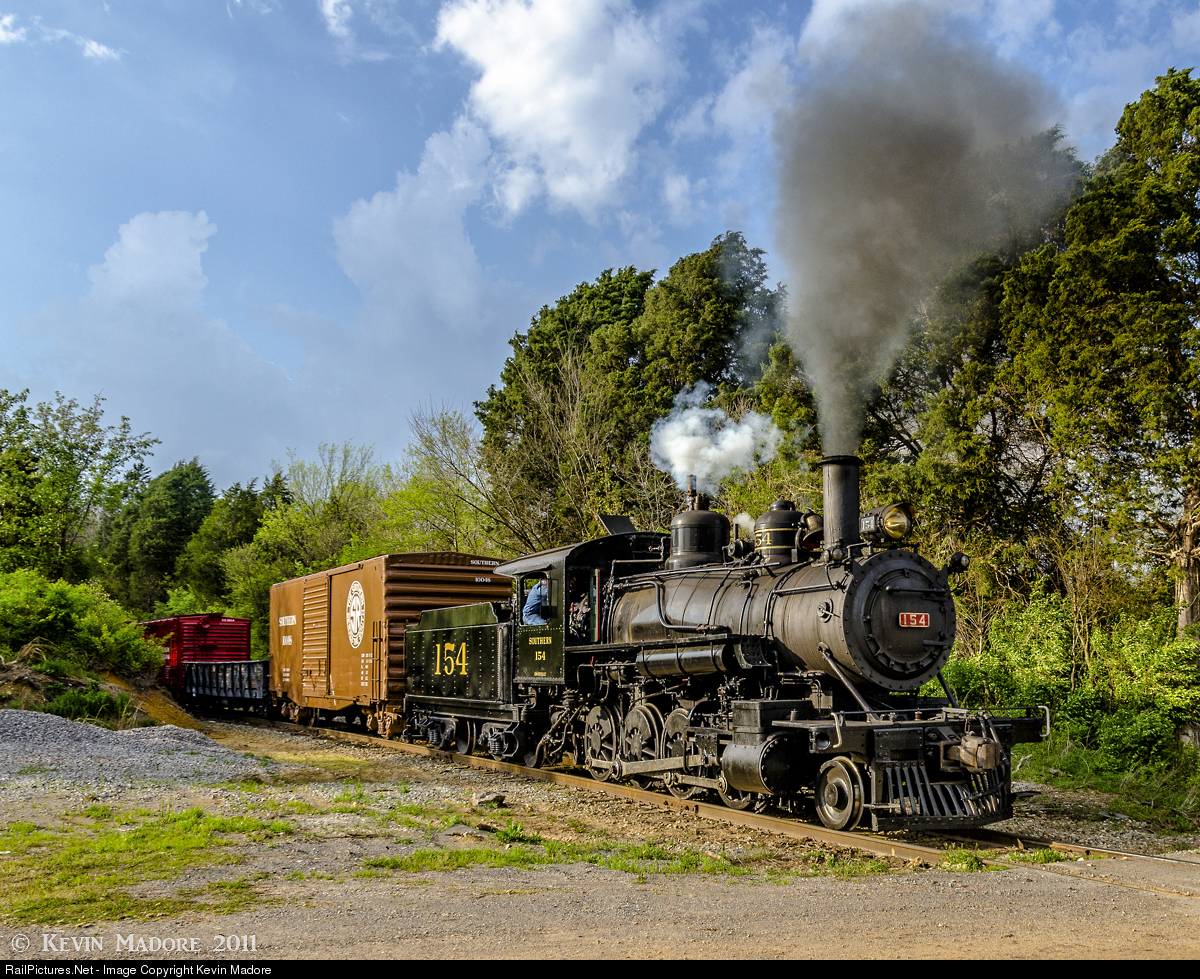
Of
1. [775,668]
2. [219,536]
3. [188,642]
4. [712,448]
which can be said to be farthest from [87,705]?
[219,536]

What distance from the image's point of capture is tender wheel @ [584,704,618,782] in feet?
33.0

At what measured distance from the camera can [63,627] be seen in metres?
16.9

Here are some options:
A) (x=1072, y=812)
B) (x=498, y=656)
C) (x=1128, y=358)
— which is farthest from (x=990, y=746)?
(x=1128, y=358)

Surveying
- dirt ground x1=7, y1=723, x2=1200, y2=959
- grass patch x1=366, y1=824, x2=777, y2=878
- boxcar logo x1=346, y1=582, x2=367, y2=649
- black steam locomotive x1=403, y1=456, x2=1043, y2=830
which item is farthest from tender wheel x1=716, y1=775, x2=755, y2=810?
boxcar logo x1=346, y1=582, x2=367, y2=649

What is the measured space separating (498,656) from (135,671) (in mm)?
10653

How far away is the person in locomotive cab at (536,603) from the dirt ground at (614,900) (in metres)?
3.09

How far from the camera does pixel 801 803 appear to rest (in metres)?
8.20

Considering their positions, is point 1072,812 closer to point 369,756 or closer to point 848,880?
point 848,880

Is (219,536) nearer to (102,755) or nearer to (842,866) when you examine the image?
(102,755)

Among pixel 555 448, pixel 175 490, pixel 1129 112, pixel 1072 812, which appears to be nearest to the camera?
pixel 1072 812

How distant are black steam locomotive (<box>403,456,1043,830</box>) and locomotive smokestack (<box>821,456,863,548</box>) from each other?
0.01 m

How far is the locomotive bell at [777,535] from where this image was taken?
345 inches

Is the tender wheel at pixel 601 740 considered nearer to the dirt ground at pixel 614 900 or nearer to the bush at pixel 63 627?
the dirt ground at pixel 614 900

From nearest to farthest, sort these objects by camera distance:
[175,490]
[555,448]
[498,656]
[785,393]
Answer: [498,656] < [785,393] < [555,448] < [175,490]
